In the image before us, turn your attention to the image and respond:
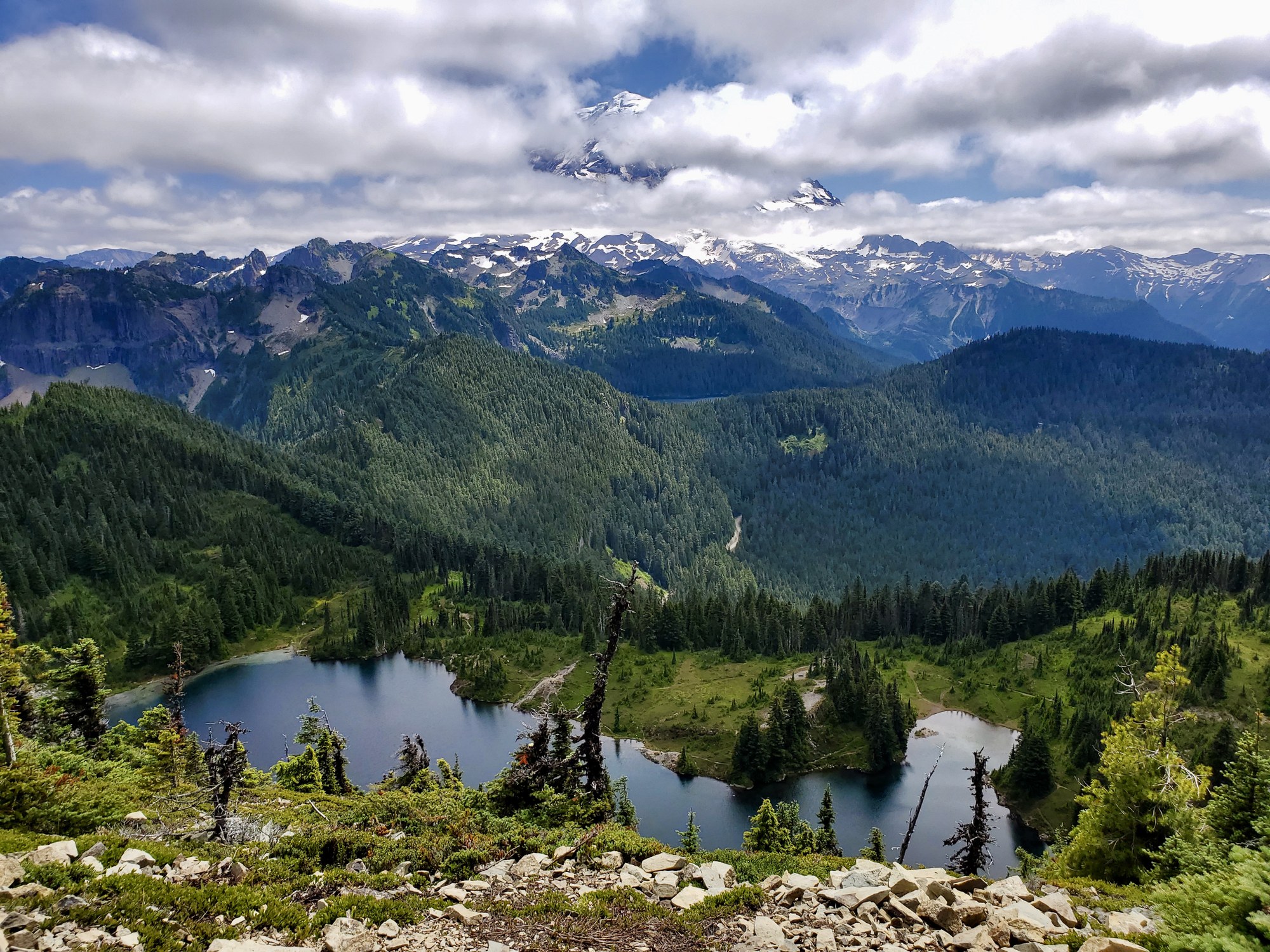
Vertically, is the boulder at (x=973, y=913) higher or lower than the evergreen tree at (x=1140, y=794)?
higher

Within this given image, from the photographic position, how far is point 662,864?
25766 millimetres

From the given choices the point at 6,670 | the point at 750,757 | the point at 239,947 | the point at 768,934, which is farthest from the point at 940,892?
the point at 750,757

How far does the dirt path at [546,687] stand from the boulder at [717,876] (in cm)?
11713

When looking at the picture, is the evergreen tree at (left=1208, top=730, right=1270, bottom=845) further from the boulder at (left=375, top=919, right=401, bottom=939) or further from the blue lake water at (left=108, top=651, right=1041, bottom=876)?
the blue lake water at (left=108, top=651, right=1041, bottom=876)

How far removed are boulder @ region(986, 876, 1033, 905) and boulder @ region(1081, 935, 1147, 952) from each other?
5.66 meters

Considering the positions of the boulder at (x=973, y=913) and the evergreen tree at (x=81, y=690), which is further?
the evergreen tree at (x=81, y=690)

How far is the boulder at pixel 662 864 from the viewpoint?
2547 cm

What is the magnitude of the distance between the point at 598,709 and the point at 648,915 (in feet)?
48.9

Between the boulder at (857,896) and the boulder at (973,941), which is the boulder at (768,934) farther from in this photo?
the boulder at (973,941)

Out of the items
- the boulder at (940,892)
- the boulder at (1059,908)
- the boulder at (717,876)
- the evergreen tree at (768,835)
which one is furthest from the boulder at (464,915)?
the evergreen tree at (768,835)

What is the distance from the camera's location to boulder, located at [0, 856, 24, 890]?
60.0 feet

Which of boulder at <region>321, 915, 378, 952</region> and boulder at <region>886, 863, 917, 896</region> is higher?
boulder at <region>321, 915, 378, 952</region>

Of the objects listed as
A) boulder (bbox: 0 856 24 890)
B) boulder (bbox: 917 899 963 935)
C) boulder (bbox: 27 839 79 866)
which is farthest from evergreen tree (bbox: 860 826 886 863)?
boulder (bbox: 0 856 24 890)

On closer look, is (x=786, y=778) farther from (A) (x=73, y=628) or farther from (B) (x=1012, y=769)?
(A) (x=73, y=628)
